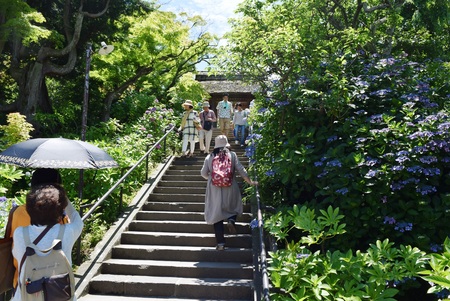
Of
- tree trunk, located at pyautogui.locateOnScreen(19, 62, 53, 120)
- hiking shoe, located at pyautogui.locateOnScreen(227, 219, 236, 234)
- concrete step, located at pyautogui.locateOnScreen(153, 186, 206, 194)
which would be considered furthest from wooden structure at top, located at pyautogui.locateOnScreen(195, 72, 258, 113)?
hiking shoe, located at pyautogui.locateOnScreen(227, 219, 236, 234)

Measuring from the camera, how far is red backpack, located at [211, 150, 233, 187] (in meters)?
6.77

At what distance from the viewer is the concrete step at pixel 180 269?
21.1 feet

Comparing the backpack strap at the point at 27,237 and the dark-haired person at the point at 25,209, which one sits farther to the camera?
the dark-haired person at the point at 25,209

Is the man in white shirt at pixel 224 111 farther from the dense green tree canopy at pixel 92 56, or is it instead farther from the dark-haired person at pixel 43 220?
the dark-haired person at pixel 43 220

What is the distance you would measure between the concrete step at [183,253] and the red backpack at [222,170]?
1.04 m

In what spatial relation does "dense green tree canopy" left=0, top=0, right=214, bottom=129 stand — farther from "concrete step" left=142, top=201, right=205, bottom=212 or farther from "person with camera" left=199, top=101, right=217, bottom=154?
"concrete step" left=142, top=201, right=205, bottom=212

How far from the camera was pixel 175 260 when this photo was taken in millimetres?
7031

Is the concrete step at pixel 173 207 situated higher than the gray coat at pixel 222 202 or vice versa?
the gray coat at pixel 222 202

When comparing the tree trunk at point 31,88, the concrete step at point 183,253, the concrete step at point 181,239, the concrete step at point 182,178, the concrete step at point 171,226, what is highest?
the tree trunk at point 31,88

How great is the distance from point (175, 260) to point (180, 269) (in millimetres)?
458

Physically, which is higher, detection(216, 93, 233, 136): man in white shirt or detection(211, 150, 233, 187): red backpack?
detection(216, 93, 233, 136): man in white shirt

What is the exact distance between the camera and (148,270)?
A: 6.68 meters

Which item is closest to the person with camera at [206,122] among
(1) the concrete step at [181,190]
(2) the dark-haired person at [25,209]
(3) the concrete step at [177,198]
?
(1) the concrete step at [181,190]

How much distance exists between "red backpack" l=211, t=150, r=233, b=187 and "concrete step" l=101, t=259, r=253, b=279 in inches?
46.3
